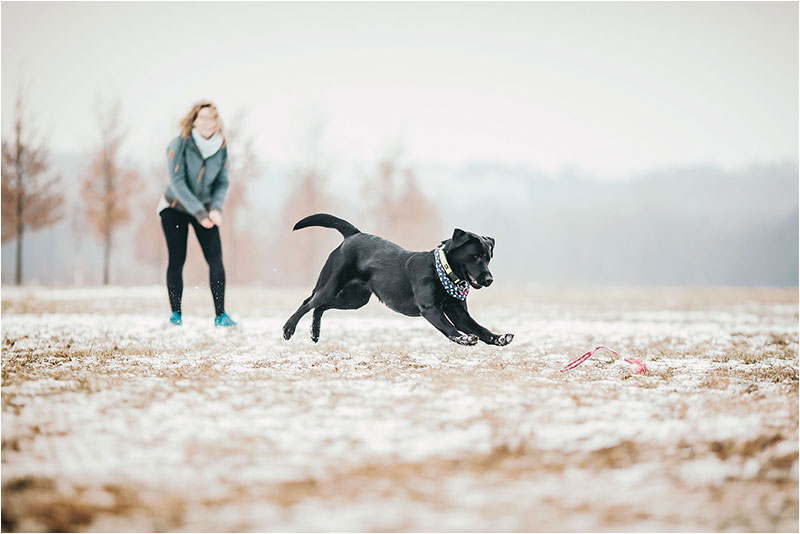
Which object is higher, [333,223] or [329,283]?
[333,223]

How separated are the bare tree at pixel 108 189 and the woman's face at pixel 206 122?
46.3 feet

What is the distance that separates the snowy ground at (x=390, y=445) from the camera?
5.16 ft

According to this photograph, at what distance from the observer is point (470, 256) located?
4113 millimetres

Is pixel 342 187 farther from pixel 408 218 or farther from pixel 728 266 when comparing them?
pixel 728 266

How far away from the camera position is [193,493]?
1653mm

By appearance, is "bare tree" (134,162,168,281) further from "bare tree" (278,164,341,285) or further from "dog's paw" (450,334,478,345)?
"dog's paw" (450,334,478,345)

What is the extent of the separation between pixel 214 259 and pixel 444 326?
278cm

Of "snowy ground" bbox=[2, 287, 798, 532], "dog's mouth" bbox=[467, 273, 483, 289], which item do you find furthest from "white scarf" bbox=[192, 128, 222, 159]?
"dog's mouth" bbox=[467, 273, 483, 289]

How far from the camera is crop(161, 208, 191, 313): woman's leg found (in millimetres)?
5785

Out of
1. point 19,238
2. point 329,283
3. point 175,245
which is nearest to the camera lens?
point 329,283

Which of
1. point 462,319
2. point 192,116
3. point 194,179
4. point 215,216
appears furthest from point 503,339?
point 192,116

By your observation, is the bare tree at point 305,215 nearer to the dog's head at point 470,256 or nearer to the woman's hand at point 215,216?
the woman's hand at point 215,216

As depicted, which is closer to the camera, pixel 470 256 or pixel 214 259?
pixel 470 256

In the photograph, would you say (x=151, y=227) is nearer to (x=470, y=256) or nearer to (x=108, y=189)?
(x=108, y=189)
